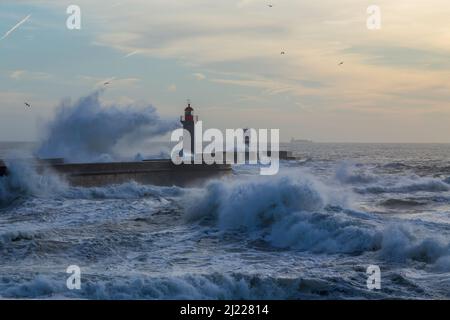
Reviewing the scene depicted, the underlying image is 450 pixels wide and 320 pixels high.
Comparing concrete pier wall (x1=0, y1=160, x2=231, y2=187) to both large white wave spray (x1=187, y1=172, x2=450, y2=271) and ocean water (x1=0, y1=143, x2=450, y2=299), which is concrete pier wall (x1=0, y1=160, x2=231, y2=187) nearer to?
ocean water (x1=0, y1=143, x2=450, y2=299)

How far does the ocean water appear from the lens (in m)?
7.62

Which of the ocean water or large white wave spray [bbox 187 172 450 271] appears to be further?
large white wave spray [bbox 187 172 450 271]

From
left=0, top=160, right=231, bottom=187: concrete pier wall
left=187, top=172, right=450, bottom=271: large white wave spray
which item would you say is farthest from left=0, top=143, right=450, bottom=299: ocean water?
left=0, top=160, right=231, bottom=187: concrete pier wall

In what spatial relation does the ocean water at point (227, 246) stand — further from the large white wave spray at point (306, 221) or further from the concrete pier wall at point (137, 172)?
the concrete pier wall at point (137, 172)

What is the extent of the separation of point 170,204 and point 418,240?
8536mm

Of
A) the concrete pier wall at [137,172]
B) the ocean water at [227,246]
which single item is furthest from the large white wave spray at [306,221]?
the concrete pier wall at [137,172]

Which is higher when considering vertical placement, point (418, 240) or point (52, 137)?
point (52, 137)

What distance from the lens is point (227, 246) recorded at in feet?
35.5

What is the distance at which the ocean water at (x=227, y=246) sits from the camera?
→ 25.0 ft
